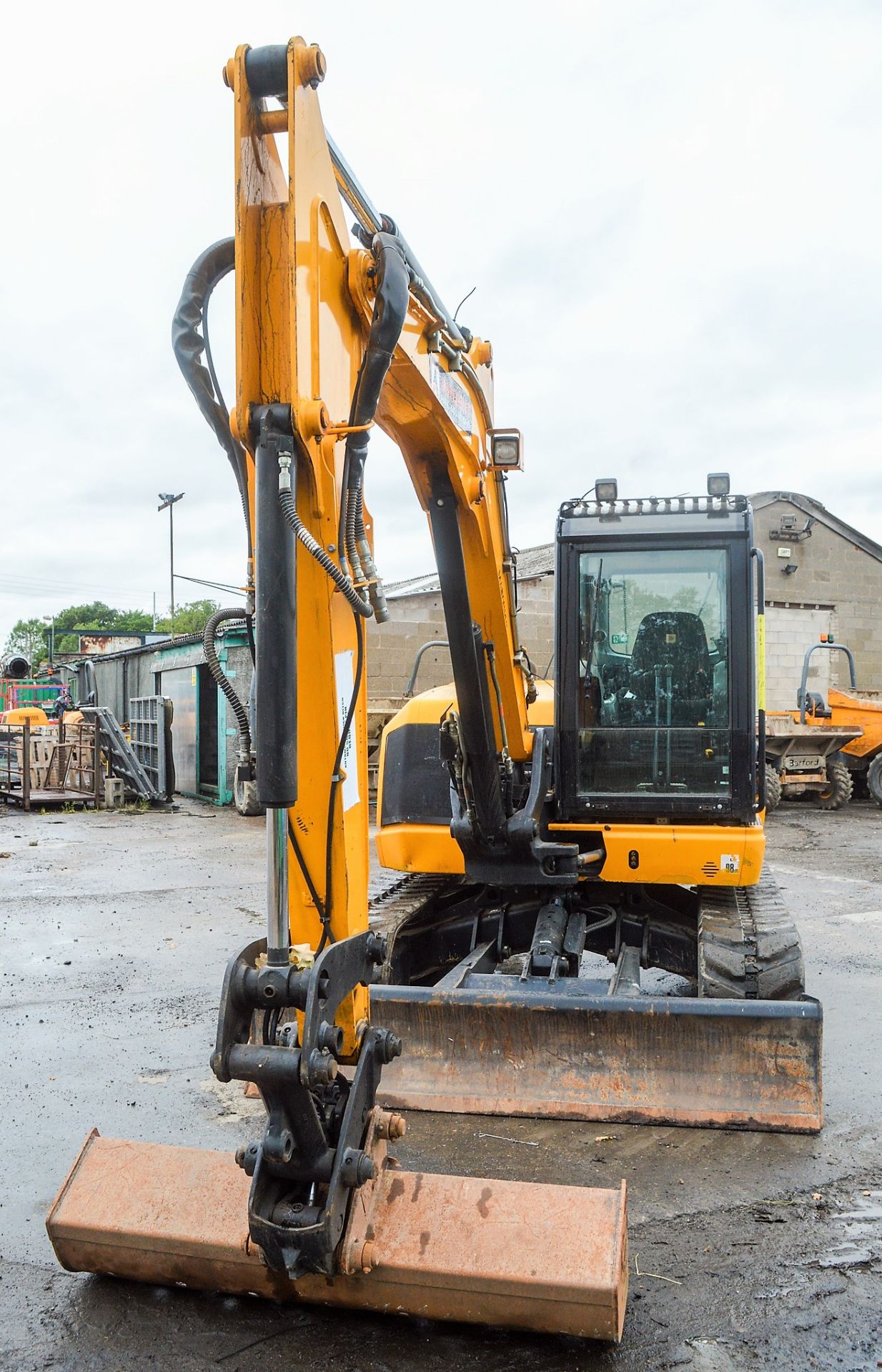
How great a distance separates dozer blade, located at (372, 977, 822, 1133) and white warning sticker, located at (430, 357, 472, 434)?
232 centimetres

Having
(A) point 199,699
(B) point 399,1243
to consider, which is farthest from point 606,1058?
(A) point 199,699

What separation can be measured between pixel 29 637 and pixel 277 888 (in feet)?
297

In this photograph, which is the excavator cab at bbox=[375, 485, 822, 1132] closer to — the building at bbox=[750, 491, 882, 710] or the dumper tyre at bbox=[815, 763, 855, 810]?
the dumper tyre at bbox=[815, 763, 855, 810]

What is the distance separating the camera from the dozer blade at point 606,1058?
13.8 ft

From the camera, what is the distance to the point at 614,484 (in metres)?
5.69

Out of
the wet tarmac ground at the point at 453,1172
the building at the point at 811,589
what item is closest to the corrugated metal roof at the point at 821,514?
the building at the point at 811,589

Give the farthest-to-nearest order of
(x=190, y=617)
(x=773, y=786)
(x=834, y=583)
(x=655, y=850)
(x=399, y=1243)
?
(x=190, y=617)
(x=834, y=583)
(x=773, y=786)
(x=655, y=850)
(x=399, y=1243)

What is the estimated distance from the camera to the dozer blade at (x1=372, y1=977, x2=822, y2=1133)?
4199 millimetres

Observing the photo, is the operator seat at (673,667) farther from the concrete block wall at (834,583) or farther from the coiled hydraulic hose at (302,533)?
the concrete block wall at (834,583)

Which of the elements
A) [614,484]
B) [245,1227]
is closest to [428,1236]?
[245,1227]

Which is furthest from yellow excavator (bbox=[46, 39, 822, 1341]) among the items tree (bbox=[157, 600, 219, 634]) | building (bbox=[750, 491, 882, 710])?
tree (bbox=[157, 600, 219, 634])

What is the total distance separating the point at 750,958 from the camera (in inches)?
189

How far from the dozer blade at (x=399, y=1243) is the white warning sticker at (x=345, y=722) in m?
1.03

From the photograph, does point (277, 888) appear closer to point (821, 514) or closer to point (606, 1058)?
point (606, 1058)
